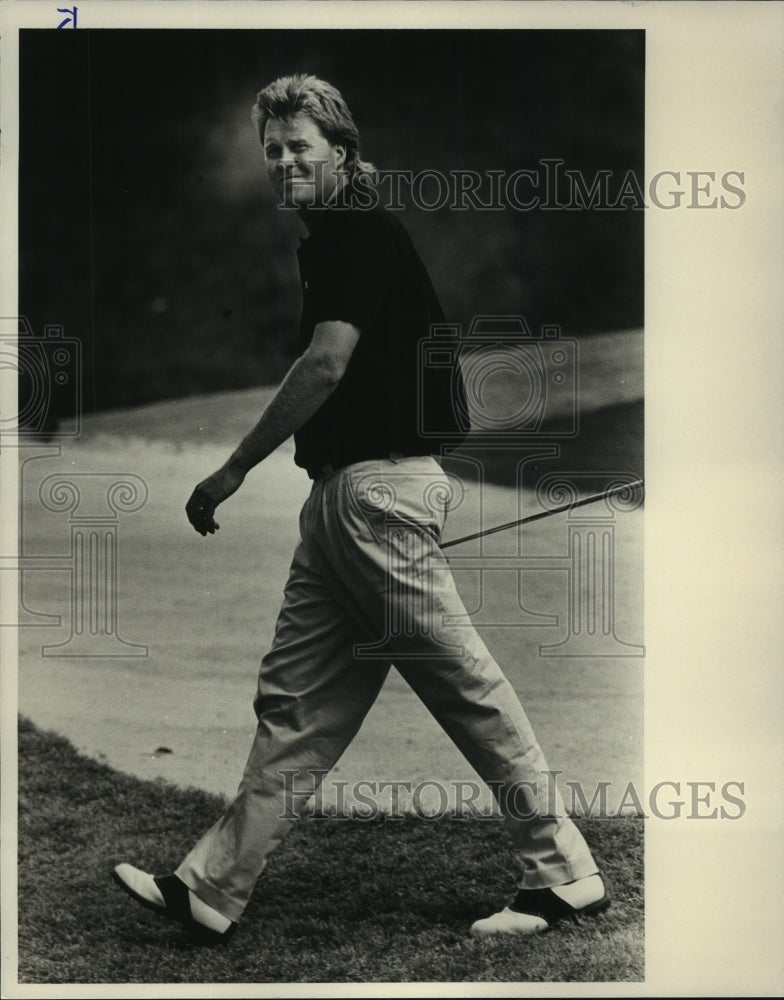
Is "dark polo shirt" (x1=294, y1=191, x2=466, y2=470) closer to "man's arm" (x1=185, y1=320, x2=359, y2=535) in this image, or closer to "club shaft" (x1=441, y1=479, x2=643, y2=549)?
"man's arm" (x1=185, y1=320, x2=359, y2=535)

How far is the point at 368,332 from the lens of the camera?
3516mm

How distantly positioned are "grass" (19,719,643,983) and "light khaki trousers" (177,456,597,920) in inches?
8.2

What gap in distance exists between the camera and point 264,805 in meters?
3.56

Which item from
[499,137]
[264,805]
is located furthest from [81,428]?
[499,137]

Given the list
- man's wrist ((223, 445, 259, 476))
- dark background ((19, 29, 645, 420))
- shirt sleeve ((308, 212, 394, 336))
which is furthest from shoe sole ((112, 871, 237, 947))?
shirt sleeve ((308, 212, 394, 336))

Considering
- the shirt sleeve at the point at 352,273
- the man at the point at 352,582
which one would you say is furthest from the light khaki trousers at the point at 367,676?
the shirt sleeve at the point at 352,273

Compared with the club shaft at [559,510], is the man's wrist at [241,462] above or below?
above

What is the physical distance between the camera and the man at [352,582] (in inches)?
138

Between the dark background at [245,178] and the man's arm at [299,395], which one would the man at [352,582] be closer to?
the man's arm at [299,395]

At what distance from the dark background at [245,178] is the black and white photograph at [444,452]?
0.03ft

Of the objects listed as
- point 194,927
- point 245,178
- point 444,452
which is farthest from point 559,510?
point 194,927

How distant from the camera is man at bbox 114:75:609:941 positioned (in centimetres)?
349

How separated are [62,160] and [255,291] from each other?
0.78 m

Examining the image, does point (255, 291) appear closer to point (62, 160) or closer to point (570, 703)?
point (62, 160)
